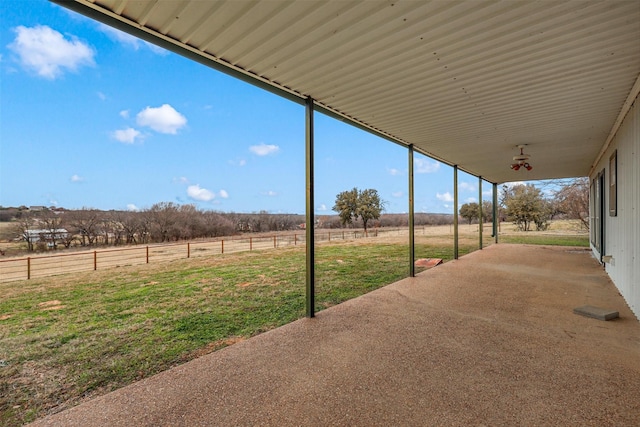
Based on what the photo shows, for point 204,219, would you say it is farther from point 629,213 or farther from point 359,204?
point 629,213

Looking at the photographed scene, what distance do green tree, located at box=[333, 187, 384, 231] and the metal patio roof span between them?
17.3m

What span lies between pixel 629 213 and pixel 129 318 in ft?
21.6

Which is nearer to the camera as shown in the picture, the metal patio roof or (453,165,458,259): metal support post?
the metal patio roof

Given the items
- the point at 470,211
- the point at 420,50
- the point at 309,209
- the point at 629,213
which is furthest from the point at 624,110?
the point at 470,211

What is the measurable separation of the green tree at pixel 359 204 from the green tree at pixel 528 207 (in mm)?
8399

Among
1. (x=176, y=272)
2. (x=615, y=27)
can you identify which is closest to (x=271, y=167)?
(x=176, y=272)

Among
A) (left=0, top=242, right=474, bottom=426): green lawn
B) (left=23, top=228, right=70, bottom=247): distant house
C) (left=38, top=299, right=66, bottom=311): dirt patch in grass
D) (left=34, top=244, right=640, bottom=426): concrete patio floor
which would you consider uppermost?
(left=23, top=228, right=70, bottom=247): distant house

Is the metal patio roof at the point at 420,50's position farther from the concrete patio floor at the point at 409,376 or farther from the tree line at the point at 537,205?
Result: the tree line at the point at 537,205

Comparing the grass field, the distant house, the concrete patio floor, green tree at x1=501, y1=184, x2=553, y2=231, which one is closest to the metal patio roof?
the concrete patio floor

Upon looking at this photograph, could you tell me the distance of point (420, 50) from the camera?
84.2 inches

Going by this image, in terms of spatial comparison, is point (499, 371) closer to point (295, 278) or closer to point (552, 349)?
point (552, 349)

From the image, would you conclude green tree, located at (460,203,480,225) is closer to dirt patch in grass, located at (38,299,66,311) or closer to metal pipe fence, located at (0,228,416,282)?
metal pipe fence, located at (0,228,416,282)

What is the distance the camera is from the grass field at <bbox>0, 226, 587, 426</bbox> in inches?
87.0

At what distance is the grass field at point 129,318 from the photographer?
2209 millimetres
